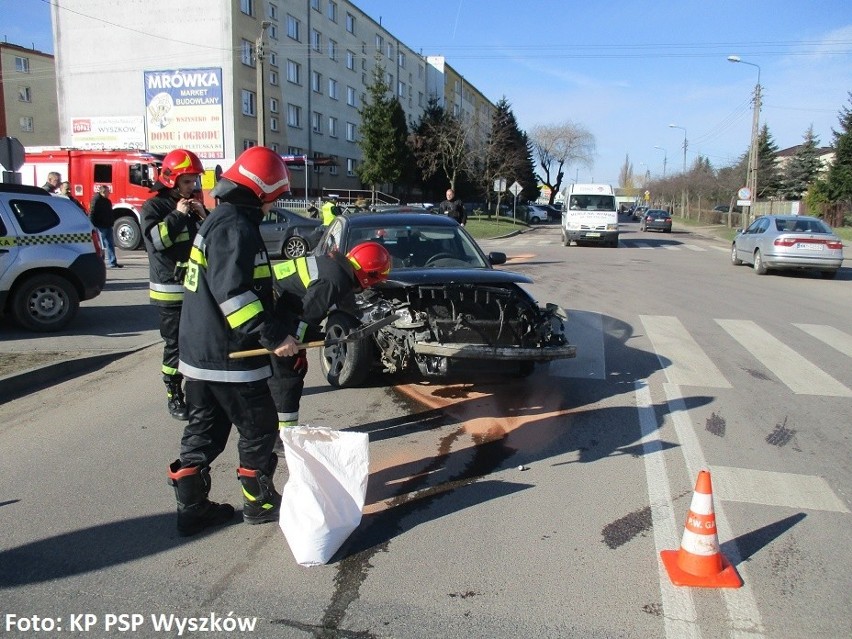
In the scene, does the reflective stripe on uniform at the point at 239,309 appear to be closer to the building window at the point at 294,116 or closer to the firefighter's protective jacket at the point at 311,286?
the firefighter's protective jacket at the point at 311,286

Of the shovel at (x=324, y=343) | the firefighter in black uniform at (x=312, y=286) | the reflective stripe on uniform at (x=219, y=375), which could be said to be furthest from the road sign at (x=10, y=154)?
the reflective stripe on uniform at (x=219, y=375)

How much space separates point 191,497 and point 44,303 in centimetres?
608

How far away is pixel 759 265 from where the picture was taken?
54.5 feet

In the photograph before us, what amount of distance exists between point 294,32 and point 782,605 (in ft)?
149

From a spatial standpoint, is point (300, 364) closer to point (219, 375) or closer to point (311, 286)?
point (311, 286)

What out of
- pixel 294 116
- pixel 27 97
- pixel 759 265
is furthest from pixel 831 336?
pixel 27 97

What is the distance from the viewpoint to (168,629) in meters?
2.67

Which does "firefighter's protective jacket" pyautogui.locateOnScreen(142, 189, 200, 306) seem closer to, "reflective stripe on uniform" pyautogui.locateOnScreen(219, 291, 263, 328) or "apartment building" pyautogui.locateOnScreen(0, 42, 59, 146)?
"reflective stripe on uniform" pyautogui.locateOnScreen(219, 291, 263, 328)

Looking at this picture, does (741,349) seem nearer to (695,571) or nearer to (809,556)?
(809,556)

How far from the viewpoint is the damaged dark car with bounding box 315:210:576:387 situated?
16.9 ft

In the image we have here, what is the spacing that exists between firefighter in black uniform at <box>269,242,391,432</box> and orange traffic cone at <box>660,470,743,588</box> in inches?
83.1

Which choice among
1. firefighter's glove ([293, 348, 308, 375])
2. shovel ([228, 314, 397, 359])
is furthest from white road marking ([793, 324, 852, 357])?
firefighter's glove ([293, 348, 308, 375])

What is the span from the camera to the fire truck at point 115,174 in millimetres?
19234

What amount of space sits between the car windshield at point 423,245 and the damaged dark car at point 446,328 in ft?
0.57
